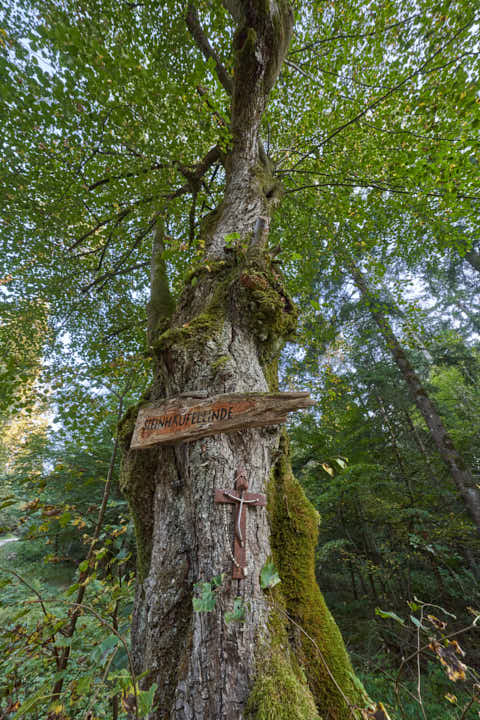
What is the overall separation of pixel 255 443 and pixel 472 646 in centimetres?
618

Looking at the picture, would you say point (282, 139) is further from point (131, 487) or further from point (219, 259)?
point (131, 487)

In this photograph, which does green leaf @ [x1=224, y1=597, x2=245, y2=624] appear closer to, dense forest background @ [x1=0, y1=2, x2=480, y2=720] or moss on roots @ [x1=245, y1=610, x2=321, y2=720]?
moss on roots @ [x1=245, y1=610, x2=321, y2=720]

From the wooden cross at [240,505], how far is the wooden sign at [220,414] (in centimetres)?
29

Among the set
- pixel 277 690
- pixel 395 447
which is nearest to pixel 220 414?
pixel 277 690

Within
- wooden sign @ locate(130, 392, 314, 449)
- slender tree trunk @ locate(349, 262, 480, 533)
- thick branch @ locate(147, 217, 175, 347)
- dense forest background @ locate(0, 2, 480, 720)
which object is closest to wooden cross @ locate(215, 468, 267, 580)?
wooden sign @ locate(130, 392, 314, 449)

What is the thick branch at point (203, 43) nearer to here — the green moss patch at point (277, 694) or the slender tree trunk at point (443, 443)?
the slender tree trunk at point (443, 443)

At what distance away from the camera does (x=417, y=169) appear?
Answer: 12.9 ft

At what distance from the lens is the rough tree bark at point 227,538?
1.18 metres

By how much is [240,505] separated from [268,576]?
0.33 m

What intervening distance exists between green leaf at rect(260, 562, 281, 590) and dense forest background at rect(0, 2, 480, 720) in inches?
36.9

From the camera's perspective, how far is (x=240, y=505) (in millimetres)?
1515

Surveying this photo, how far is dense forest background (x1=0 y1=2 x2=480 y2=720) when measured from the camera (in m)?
3.00

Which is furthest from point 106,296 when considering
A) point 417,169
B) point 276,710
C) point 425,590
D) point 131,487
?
point 425,590

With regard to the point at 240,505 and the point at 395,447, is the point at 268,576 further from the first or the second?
the point at 395,447
